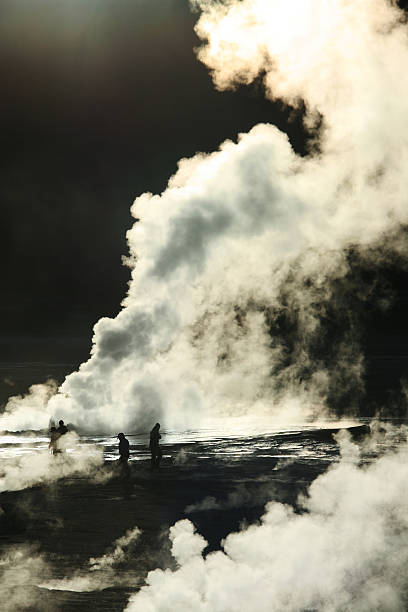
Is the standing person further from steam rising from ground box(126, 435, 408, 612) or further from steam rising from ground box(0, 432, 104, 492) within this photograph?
steam rising from ground box(126, 435, 408, 612)

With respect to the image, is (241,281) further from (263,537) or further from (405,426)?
(263,537)

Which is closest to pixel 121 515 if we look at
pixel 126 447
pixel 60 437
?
pixel 126 447

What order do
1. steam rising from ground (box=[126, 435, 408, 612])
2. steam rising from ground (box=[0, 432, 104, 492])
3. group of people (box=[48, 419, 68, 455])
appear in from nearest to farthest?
steam rising from ground (box=[126, 435, 408, 612]) → steam rising from ground (box=[0, 432, 104, 492]) → group of people (box=[48, 419, 68, 455])

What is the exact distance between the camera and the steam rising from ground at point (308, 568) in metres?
9.70

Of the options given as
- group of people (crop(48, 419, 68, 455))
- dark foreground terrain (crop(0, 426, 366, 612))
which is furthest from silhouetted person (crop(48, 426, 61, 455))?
dark foreground terrain (crop(0, 426, 366, 612))

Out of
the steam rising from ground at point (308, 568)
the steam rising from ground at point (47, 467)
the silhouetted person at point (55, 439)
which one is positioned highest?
the silhouetted person at point (55, 439)

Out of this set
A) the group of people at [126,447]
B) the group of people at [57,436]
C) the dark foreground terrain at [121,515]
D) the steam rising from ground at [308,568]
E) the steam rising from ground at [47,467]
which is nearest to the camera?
the steam rising from ground at [308,568]

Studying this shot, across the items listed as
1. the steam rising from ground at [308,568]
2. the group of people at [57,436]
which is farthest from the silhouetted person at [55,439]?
the steam rising from ground at [308,568]

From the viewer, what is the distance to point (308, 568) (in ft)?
34.2

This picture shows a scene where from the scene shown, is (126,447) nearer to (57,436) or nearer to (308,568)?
(57,436)

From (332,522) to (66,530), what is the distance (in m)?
6.80

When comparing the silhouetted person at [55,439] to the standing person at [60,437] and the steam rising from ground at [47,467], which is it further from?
the steam rising from ground at [47,467]

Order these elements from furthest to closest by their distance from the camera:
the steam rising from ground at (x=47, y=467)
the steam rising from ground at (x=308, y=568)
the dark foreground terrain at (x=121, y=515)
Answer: the steam rising from ground at (x=47, y=467), the dark foreground terrain at (x=121, y=515), the steam rising from ground at (x=308, y=568)

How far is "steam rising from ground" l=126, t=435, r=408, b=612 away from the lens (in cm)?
970
